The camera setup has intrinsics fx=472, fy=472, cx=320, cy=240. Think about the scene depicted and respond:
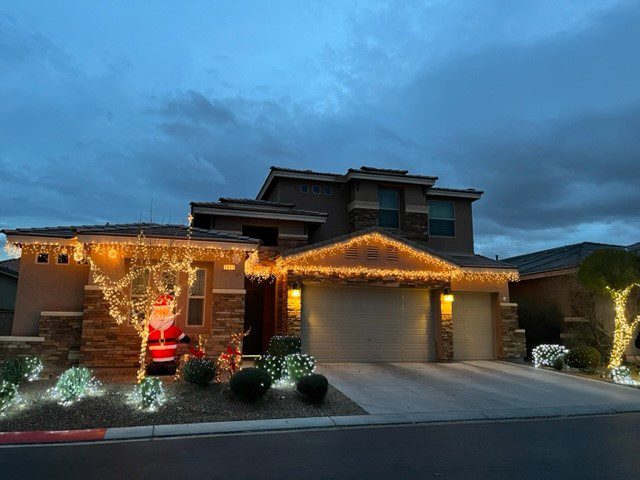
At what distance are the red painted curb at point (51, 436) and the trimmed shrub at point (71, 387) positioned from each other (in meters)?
1.18

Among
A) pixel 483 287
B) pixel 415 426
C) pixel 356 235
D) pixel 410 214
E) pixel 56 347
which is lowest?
pixel 415 426

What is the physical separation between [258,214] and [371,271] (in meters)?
4.98

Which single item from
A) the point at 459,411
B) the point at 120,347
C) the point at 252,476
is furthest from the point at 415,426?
the point at 120,347

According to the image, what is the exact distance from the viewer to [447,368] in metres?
15.1

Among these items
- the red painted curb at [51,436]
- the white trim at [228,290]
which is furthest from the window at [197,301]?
the red painted curb at [51,436]

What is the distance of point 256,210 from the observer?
18094mm

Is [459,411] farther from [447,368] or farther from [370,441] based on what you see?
[447,368]

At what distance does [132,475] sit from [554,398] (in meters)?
9.52

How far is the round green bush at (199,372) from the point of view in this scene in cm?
1017

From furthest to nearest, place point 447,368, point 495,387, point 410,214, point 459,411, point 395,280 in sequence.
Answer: point 410,214 < point 395,280 < point 447,368 < point 495,387 < point 459,411

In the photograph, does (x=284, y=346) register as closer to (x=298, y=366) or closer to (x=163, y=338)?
(x=298, y=366)

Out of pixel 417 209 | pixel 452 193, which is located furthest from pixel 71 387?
pixel 452 193

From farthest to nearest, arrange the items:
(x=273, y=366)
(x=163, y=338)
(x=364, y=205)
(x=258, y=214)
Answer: (x=364, y=205), (x=258, y=214), (x=163, y=338), (x=273, y=366)

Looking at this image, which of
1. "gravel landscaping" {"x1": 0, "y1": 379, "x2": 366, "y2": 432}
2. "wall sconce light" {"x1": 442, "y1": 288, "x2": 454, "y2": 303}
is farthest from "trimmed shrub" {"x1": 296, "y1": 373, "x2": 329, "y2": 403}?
"wall sconce light" {"x1": 442, "y1": 288, "x2": 454, "y2": 303}
